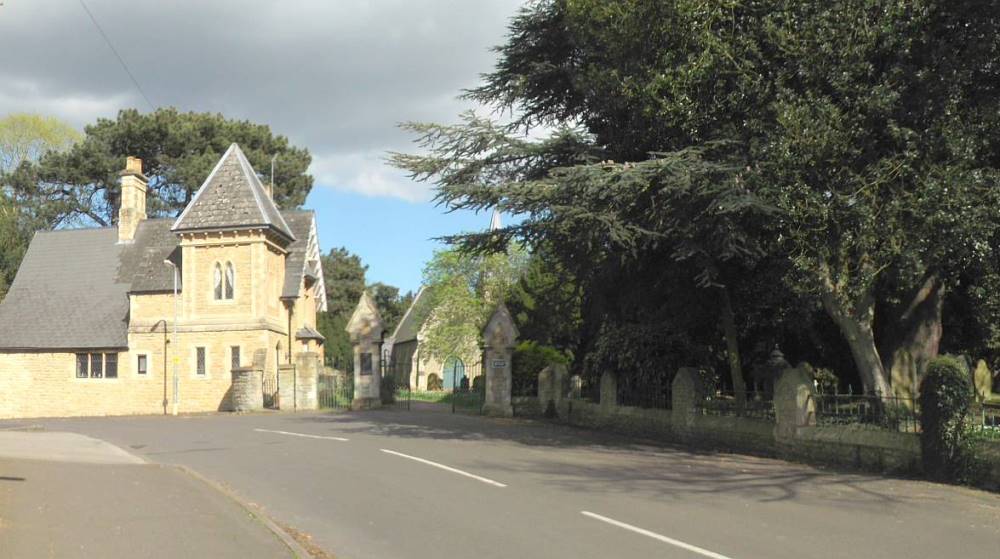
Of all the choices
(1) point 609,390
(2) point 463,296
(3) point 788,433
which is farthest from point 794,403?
(2) point 463,296

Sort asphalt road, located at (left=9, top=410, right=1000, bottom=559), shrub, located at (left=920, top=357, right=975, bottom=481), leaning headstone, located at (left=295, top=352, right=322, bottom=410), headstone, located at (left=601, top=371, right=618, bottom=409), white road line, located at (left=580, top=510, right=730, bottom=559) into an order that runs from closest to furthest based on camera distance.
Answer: white road line, located at (left=580, top=510, right=730, bottom=559)
asphalt road, located at (left=9, top=410, right=1000, bottom=559)
shrub, located at (left=920, top=357, right=975, bottom=481)
headstone, located at (left=601, top=371, right=618, bottom=409)
leaning headstone, located at (left=295, top=352, right=322, bottom=410)

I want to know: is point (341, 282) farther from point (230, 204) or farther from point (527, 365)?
point (527, 365)

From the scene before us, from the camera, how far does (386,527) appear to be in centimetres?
909

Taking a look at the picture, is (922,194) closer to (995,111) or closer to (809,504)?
(995,111)

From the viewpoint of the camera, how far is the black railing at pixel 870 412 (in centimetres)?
1380

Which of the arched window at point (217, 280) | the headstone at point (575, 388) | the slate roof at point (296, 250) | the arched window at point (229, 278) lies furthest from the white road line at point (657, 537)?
the slate roof at point (296, 250)

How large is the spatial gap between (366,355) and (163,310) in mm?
10748

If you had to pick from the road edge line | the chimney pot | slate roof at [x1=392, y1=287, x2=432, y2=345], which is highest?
the chimney pot

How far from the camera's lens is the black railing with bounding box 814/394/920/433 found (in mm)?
13804

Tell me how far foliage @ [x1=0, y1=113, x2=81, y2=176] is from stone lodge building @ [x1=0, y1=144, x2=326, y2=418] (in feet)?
50.7

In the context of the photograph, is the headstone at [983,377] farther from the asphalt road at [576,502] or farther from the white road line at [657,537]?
the white road line at [657,537]

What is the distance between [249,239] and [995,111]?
29.4 metres

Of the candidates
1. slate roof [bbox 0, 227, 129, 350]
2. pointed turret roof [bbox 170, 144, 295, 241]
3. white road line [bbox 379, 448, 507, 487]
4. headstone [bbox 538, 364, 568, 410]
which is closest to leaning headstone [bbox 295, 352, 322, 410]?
pointed turret roof [bbox 170, 144, 295, 241]

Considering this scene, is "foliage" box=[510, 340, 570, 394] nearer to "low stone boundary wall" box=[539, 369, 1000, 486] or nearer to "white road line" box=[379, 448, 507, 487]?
"low stone boundary wall" box=[539, 369, 1000, 486]
